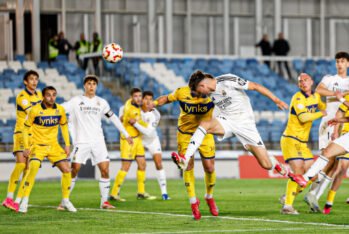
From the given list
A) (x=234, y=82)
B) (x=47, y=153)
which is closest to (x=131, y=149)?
(x=47, y=153)

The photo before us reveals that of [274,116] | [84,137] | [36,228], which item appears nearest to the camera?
[36,228]

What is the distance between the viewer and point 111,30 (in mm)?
37438

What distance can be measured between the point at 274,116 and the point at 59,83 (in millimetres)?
7184

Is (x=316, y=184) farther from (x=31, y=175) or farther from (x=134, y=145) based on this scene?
(x=134, y=145)

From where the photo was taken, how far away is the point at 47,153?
1541 centimetres

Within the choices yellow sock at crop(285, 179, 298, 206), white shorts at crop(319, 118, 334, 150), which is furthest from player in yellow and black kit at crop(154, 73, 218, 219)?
white shorts at crop(319, 118, 334, 150)

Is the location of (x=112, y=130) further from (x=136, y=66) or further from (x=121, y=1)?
(x=121, y=1)

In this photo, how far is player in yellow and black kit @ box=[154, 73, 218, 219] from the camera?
14.1 meters

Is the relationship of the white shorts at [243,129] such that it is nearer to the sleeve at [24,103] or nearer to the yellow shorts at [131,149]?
the sleeve at [24,103]

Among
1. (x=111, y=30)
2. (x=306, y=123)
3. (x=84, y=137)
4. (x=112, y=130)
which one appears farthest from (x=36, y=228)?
(x=111, y=30)

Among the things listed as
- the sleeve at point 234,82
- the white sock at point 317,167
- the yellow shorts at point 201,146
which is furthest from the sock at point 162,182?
the white sock at point 317,167

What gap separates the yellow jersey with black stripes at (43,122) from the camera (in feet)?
50.6

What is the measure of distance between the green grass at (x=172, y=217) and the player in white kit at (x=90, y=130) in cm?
78

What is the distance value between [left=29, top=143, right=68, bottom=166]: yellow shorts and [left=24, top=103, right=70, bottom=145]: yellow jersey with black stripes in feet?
0.22
